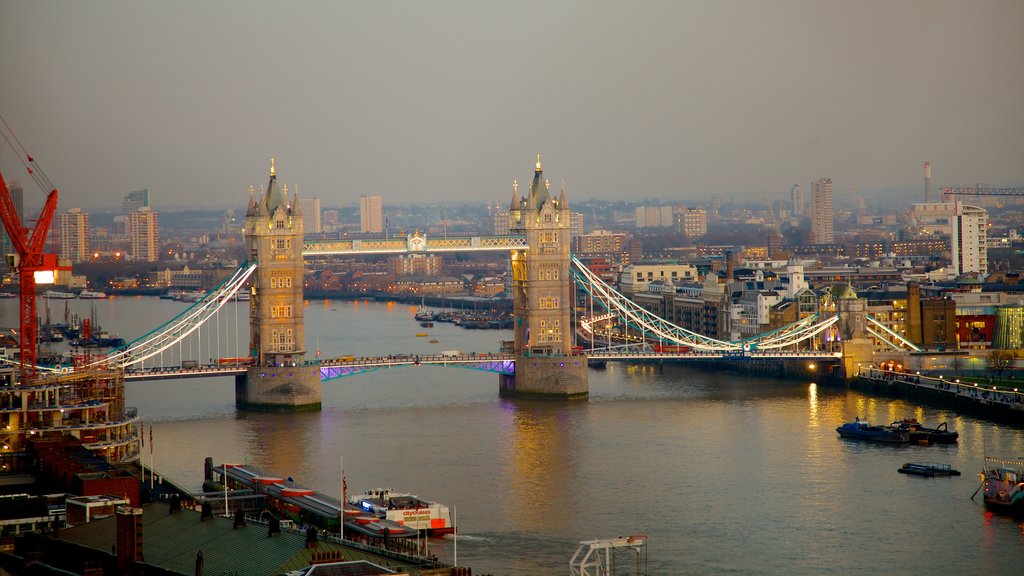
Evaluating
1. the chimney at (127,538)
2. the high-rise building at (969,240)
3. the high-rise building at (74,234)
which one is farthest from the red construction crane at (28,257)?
the high-rise building at (74,234)

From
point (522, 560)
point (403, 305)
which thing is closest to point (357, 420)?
point (522, 560)

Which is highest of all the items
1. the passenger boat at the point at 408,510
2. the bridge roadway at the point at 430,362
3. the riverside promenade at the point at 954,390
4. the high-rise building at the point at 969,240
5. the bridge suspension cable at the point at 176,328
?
the high-rise building at the point at 969,240

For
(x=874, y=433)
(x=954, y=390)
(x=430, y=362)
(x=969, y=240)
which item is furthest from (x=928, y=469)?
(x=969, y=240)

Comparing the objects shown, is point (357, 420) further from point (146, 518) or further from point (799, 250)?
point (799, 250)

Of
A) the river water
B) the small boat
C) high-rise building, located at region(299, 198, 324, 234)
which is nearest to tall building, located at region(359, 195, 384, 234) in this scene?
high-rise building, located at region(299, 198, 324, 234)

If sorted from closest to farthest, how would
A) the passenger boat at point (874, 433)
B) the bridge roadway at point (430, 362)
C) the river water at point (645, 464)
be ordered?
the river water at point (645, 464)
the passenger boat at point (874, 433)
the bridge roadway at point (430, 362)

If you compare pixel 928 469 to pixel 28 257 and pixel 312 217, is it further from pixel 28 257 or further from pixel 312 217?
pixel 312 217

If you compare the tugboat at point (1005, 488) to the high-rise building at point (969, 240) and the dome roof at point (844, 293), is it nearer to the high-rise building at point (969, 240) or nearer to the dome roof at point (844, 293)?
the dome roof at point (844, 293)

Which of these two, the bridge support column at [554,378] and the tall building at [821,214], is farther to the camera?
the tall building at [821,214]
